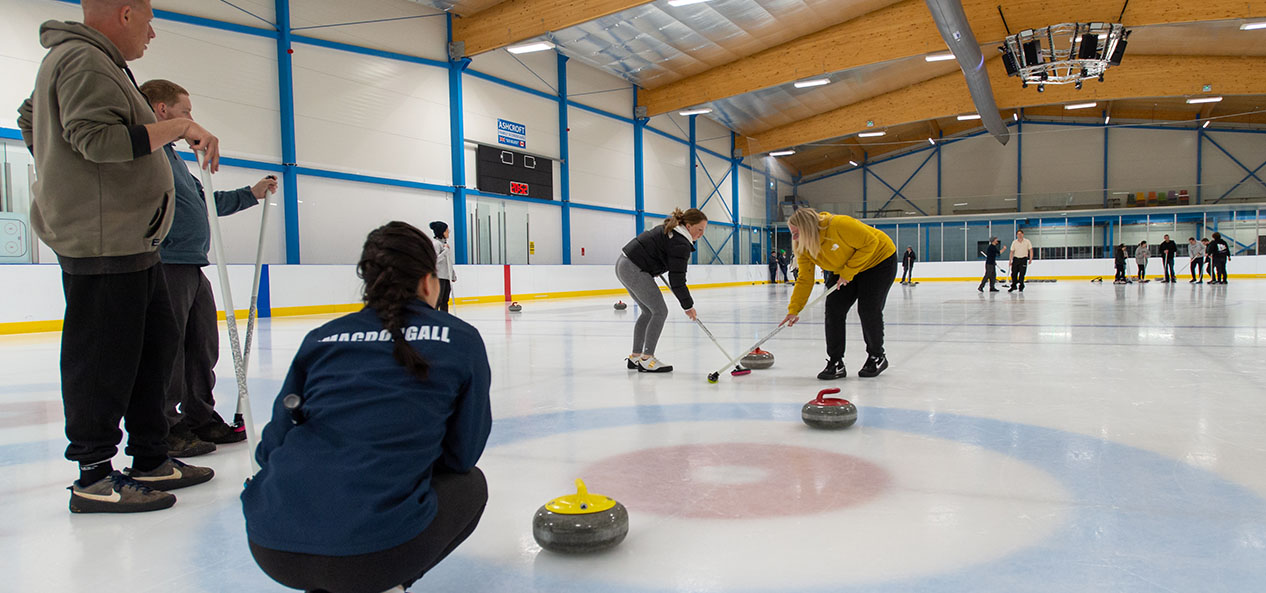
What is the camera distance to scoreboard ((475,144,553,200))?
1927 cm

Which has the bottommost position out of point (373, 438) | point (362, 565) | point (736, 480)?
point (736, 480)

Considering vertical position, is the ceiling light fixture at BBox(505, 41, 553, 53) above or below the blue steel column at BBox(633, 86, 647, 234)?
above

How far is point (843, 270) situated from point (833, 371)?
0.73 metres

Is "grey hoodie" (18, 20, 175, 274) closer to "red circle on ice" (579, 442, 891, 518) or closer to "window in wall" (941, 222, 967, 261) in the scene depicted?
"red circle on ice" (579, 442, 891, 518)

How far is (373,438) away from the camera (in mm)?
1536

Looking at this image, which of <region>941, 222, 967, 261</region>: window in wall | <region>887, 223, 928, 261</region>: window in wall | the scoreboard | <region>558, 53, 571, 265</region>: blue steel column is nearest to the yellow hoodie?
the scoreboard

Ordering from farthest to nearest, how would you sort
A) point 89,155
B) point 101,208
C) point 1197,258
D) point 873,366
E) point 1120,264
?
point 1120,264 → point 1197,258 → point 873,366 → point 101,208 → point 89,155

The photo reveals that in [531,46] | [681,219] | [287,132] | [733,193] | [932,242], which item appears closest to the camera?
[681,219]

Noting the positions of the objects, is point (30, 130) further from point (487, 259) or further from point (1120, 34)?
point (1120, 34)

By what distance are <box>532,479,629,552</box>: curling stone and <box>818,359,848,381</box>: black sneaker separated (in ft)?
11.1

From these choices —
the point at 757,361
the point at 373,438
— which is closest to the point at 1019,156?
the point at 757,361

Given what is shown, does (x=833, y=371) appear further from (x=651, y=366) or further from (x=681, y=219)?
(x=681, y=219)

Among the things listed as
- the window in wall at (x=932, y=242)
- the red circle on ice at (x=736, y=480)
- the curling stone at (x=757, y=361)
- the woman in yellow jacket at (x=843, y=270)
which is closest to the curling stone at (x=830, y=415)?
the red circle on ice at (x=736, y=480)

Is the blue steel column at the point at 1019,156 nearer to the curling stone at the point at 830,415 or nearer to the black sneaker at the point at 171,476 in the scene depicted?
the curling stone at the point at 830,415
